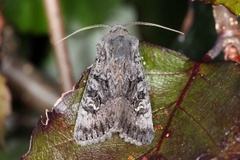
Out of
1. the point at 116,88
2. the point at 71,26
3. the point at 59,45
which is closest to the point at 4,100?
the point at 59,45

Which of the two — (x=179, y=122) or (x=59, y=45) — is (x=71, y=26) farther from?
(x=179, y=122)

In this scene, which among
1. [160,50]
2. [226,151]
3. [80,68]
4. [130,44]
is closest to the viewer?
[226,151]

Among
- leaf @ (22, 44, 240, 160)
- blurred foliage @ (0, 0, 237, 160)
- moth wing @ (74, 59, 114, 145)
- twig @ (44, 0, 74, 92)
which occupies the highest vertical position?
blurred foliage @ (0, 0, 237, 160)

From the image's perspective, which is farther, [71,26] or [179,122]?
[71,26]

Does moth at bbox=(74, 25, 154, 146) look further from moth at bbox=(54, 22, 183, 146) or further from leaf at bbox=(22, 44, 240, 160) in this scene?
leaf at bbox=(22, 44, 240, 160)

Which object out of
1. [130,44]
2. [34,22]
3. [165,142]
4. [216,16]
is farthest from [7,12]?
[165,142]

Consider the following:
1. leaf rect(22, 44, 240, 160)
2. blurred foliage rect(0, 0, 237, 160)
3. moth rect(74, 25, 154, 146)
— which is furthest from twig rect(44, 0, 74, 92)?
leaf rect(22, 44, 240, 160)

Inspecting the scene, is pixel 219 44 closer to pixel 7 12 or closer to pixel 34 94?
pixel 34 94
